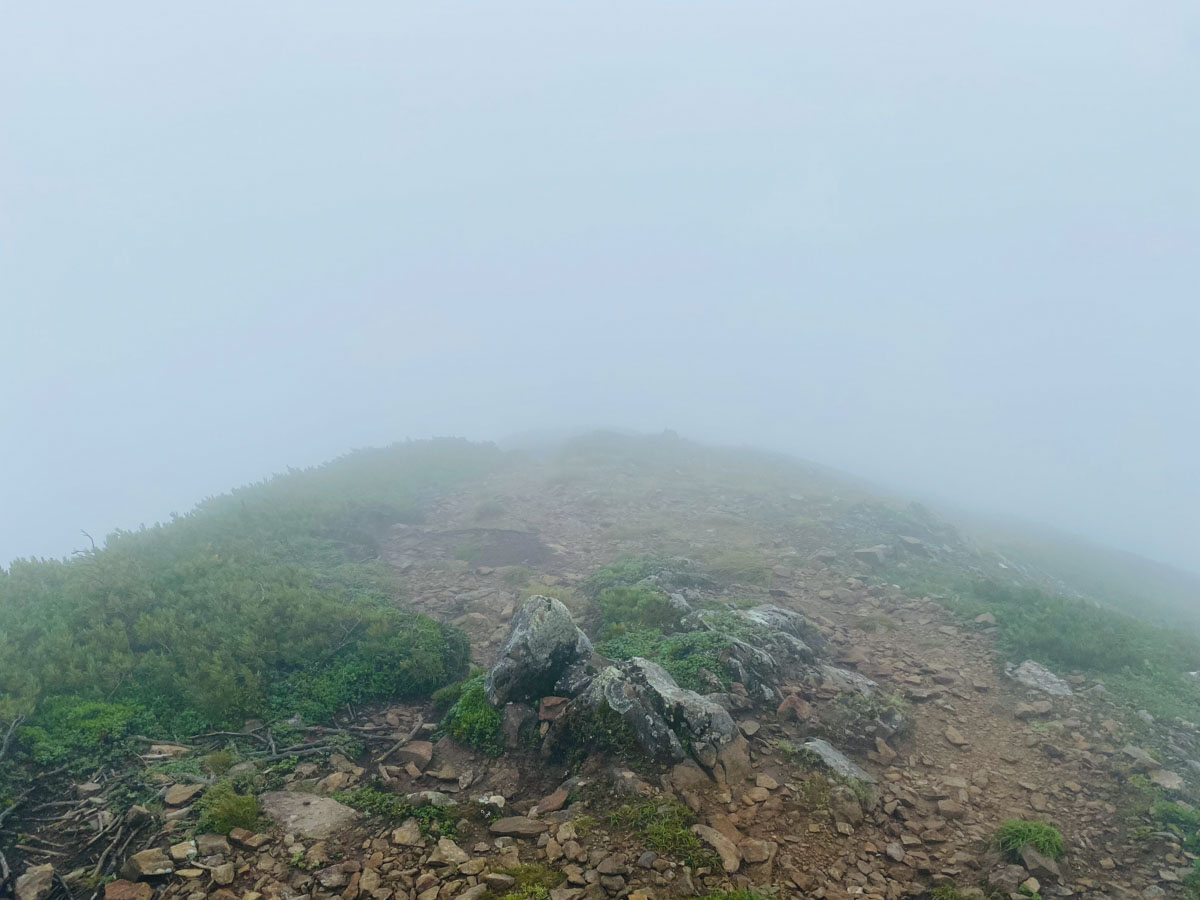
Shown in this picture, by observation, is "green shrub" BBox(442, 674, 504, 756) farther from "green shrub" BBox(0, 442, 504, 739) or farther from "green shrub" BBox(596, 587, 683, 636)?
"green shrub" BBox(596, 587, 683, 636)

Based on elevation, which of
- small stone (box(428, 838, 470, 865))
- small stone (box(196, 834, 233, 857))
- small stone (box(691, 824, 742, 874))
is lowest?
small stone (box(196, 834, 233, 857))

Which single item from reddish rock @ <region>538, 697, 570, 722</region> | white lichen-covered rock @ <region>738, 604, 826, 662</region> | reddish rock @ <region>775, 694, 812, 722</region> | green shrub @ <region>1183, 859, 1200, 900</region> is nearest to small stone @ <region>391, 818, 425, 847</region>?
reddish rock @ <region>538, 697, 570, 722</region>

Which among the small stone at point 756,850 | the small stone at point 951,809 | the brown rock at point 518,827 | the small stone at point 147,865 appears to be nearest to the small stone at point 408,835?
the brown rock at point 518,827

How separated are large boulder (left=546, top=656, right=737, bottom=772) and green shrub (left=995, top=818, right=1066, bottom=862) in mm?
3245

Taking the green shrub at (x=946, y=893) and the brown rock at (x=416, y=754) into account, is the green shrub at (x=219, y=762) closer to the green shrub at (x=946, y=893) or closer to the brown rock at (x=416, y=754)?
the brown rock at (x=416, y=754)

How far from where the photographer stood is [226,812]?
19.9 ft

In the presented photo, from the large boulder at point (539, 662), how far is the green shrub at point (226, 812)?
11.1 ft

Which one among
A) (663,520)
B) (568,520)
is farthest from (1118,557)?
(568,520)

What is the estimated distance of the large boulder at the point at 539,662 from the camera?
8.80 metres

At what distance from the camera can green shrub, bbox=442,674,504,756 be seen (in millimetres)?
8195

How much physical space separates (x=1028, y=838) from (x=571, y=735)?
5646 mm

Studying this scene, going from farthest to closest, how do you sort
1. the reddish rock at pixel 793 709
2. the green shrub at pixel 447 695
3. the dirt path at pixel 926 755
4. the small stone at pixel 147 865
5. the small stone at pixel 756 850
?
the green shrub at pixel 447 695
the reddish rock at pixel 793 709
the dirt path at pixel 926 755
the small stone at pixel 756 850
the small stone at pixel 147 865

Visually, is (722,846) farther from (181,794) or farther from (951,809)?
(181,794)

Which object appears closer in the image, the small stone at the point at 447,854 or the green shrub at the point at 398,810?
the small stone at the point at 447,854
